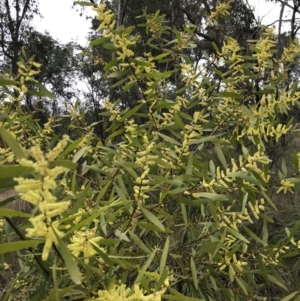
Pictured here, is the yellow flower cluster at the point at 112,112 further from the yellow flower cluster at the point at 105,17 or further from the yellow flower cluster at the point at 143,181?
the yellow flower cluster at the point at 143,181

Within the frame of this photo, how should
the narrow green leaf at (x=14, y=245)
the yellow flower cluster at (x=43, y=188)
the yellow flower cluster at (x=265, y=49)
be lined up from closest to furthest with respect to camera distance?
the yellow flower cluster at (x=43, y=188), the narrow green leaf at (x=14, y=245), the yellow flower cluster at (x=265, y=49)

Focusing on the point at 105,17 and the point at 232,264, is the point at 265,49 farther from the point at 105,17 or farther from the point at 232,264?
the point at 232,264

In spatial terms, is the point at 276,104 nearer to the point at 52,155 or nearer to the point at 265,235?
the point at 265,235

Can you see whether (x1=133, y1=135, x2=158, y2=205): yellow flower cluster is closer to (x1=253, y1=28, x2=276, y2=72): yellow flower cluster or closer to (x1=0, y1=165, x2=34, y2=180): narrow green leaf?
(x1=0, y1=165, x2=34, y2=180): narrow green leaf

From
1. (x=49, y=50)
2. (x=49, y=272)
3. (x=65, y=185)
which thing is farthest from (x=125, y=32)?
(x=49, y=50)

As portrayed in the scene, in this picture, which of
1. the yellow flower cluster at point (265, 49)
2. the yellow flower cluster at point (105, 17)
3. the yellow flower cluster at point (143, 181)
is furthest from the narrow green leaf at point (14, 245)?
the yellow flower cluster at point (265, 49)

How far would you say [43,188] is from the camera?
1.87 ft

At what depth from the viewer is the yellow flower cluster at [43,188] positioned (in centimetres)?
53

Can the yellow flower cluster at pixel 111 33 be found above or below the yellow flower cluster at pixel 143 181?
above

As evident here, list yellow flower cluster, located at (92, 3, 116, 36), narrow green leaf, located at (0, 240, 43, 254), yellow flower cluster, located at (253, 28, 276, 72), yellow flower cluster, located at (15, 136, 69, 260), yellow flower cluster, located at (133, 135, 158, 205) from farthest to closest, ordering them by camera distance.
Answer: yellow flower cluster, located at (253, 28, 276, 72), yellow flower cluster, located at (92, 3, 116, 36), yellow flower cluster, located at (133, 135, 158, 205), narrow green leaf, located at (0, 240, 43, 254), yellow flower cluster, located at (15, 136, 69, 260)

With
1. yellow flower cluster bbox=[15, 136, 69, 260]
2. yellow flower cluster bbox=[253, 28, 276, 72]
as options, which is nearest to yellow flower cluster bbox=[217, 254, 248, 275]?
yellow flower cluster bbox=[253, 28, 276, 72]

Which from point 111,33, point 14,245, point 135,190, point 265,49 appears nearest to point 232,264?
point 135,190

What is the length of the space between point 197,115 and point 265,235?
1.91ft

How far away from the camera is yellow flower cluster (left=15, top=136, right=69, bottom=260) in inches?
20.9
